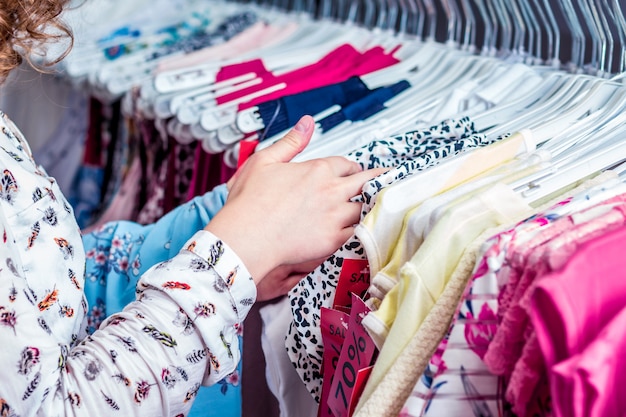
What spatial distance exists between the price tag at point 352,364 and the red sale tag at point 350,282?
51mm

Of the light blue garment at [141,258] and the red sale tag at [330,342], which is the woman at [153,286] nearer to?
the red sale tag at [330,342]

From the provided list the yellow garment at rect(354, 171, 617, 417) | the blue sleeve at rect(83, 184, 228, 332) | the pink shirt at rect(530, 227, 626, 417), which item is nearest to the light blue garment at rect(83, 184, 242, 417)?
the blue sleeve at rect(83, 184, 228, 332)

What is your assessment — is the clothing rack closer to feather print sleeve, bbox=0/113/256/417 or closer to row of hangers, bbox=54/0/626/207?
row of hangers, bbox=54/0/626/207

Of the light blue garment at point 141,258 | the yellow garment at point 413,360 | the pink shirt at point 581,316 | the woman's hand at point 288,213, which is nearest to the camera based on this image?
the pink shirt at point 581,316

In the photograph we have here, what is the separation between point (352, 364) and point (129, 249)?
1.43 feet

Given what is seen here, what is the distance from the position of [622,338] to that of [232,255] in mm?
347

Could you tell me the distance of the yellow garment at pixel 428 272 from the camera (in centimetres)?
53

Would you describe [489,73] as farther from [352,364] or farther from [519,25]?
[352,364]

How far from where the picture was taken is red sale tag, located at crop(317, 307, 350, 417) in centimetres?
65

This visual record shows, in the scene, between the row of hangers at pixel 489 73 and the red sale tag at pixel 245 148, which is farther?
the red sale tag at pixel 245 148

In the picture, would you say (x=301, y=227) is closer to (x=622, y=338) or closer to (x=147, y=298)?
(x=147, y=298)

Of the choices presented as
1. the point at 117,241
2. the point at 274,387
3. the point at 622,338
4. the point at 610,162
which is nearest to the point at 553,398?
the point at 622,338

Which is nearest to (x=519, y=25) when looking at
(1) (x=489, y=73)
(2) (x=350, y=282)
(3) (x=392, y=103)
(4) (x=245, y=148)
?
(1) (x=489, y=73)

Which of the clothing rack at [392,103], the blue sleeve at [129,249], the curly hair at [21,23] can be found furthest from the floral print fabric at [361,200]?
the curly hair at [21,23]
